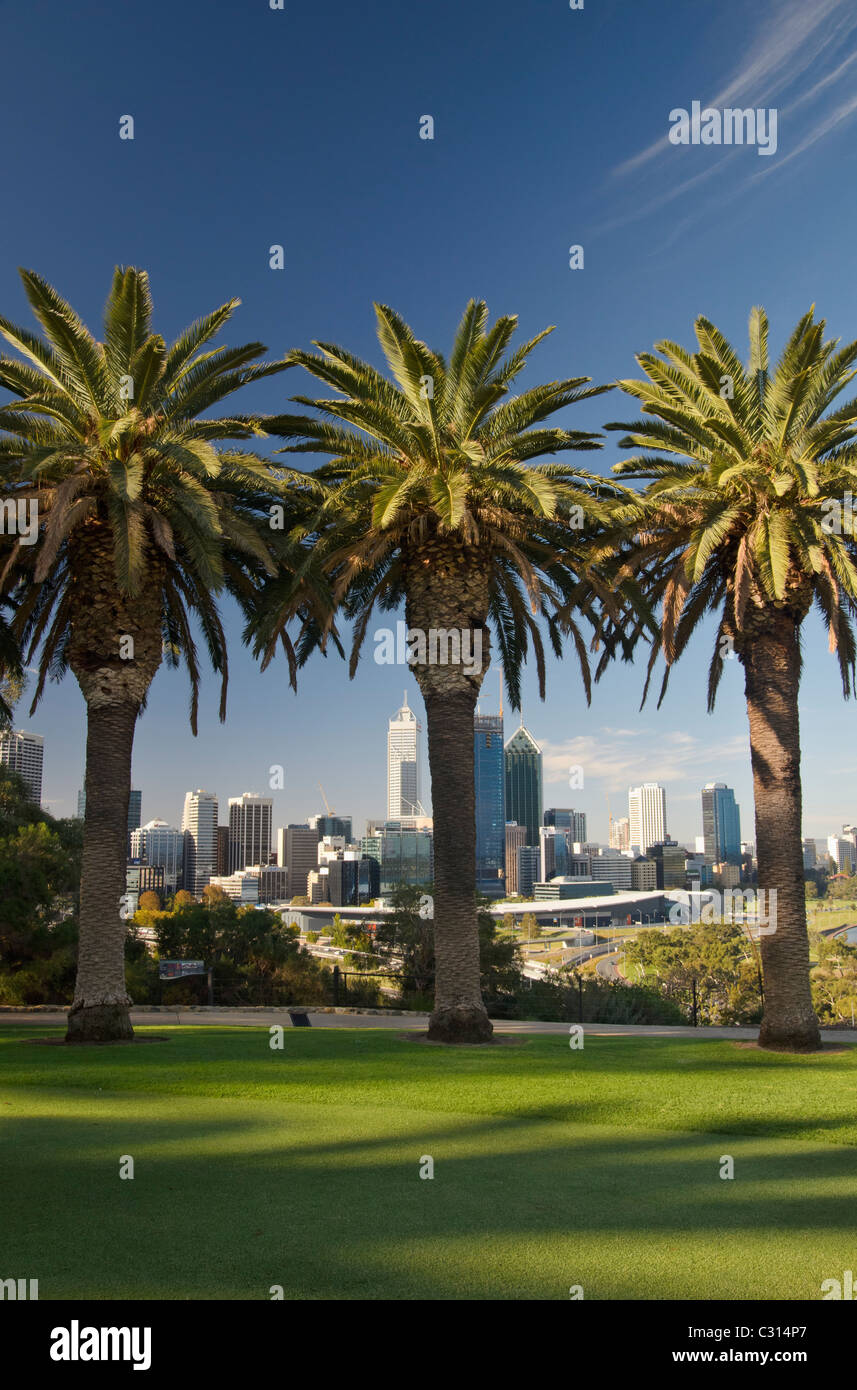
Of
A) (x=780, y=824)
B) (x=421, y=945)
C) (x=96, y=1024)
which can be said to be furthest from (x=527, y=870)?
(x=96, y=1024)

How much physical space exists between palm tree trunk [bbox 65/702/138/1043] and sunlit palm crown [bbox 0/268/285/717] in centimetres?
245

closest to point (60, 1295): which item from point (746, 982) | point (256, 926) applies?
point (256, 926)

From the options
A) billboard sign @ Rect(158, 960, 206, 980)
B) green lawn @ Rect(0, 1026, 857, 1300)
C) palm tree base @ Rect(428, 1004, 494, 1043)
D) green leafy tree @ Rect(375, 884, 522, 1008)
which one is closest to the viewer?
green lawn @ Rect(0, 1026, 857, 1300)

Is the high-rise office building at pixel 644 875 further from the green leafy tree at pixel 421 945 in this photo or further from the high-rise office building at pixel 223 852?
the green leafy tree at pixel 421 945

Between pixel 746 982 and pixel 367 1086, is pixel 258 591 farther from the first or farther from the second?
pixel 746 982

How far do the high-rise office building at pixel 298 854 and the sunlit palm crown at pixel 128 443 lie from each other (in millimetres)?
121746

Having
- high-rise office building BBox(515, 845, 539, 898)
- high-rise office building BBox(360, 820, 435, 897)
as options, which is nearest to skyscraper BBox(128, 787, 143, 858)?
high-rise office building BBox(360, 820, 435, 897)

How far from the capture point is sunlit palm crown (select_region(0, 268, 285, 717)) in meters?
16.0

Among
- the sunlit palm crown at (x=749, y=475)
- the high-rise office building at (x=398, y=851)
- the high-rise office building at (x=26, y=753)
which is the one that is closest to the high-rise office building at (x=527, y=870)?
the high-rise office building at (x=398, y=851)

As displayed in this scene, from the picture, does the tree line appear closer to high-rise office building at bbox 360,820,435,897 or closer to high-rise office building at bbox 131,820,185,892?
high-rise office building at bbox 360,820,435,897

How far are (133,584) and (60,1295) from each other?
1197cm

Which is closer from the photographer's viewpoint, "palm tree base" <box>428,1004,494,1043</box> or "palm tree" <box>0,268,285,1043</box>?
"palm tree" <box>0,268,285,1043</box>

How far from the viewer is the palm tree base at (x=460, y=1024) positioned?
17547 millimetres
